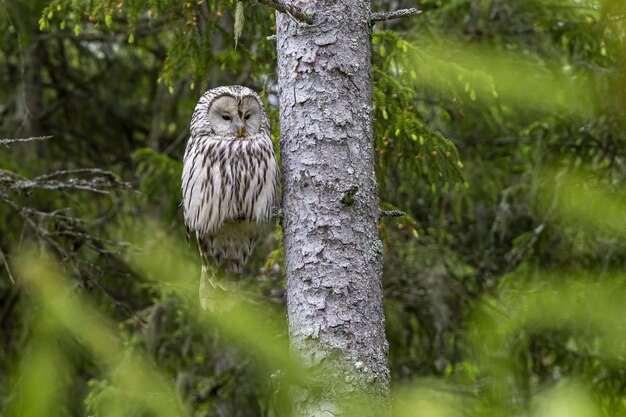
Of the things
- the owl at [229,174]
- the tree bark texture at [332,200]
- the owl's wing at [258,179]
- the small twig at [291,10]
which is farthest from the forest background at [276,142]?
the small twig at [291,10]

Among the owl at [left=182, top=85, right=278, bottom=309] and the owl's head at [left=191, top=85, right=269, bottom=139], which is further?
the owl's head at [left=191, top=85, right=269, bottom=139]

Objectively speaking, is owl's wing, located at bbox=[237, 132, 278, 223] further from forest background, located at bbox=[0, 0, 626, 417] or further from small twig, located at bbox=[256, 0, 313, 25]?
small twig, located at bbox=[256, 0, 313, 25]

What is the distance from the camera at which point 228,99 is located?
4379 mm

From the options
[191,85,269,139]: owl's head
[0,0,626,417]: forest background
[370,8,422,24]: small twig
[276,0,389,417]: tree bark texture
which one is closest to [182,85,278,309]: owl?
[191,85,269,139]: owl's head

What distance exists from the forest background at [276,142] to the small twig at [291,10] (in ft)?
2.53

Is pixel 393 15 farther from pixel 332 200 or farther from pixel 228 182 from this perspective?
pixel 228 182

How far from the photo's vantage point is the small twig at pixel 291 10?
3253 mm

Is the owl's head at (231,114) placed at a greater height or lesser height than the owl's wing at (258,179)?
greater

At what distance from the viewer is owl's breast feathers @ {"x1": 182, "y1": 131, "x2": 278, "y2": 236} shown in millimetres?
4074

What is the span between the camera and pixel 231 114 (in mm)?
4348

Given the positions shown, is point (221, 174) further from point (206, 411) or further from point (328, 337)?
point (206, 411)

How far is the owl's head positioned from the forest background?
0.42 m

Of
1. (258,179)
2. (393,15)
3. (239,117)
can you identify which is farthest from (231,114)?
(393,15)

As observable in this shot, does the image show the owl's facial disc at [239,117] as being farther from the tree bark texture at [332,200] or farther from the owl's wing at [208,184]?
the tree bark texture at [332,200]
